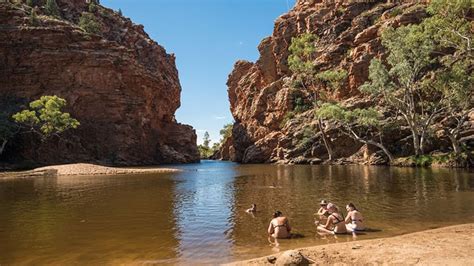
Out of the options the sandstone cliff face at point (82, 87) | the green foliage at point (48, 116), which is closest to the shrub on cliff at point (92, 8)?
the sandstone cliff face at point (82, 87)

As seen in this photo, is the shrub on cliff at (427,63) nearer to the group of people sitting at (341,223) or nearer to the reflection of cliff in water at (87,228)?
the group of people sitting at (341,223)

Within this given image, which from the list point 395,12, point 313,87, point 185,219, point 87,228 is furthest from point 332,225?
point 395,12

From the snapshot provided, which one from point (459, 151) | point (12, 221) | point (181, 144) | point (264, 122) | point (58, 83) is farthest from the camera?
point (181, 144)

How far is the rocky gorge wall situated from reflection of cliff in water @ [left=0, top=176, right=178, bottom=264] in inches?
1922

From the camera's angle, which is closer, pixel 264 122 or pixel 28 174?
pixel 28 174

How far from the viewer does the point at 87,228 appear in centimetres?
1627

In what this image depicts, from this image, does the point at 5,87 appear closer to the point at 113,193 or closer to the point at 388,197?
the point at 113,193

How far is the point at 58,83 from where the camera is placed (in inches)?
3253

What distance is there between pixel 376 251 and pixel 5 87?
88.0 m

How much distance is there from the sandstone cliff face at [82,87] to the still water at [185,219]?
54.8 meters

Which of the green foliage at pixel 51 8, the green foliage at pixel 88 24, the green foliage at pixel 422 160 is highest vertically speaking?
the green foliage at pixel 51 8

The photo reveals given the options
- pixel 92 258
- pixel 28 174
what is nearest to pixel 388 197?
pixel 92 258

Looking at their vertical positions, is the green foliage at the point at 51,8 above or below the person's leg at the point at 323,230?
above

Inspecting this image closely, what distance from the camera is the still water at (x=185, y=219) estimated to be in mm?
12297
